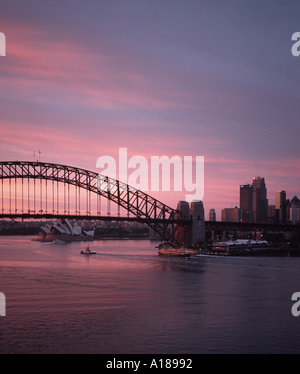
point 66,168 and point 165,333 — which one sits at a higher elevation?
point 66,168

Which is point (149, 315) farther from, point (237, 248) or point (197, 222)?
point (237, 248)

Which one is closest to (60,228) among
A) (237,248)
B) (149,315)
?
(237,248)

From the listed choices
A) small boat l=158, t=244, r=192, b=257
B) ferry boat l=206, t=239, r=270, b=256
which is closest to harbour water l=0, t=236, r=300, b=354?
small boat l=158, t=244, r=192, b=257

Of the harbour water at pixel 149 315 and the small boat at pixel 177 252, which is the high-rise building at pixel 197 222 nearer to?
the small boat at pixel 177 252

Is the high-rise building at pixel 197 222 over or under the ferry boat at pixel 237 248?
over

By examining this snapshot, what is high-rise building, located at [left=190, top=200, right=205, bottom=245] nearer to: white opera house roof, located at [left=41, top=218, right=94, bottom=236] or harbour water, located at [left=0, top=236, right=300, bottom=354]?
harbour water, located at [left=0, top=236, right=300, bottom=354]

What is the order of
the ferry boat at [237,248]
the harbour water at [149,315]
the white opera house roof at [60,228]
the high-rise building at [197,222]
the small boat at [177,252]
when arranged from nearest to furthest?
the harbour water at [149,315]
the small boat at [177,252]
the high-rise building at [197,222]
the ferry boat at [237,248]
the white opera house roof at [60,228]

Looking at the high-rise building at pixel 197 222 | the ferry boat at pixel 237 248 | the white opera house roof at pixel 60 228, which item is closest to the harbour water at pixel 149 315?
the high-rise building at pixel 197 222

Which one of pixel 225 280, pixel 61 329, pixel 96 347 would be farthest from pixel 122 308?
pixel 225 280
